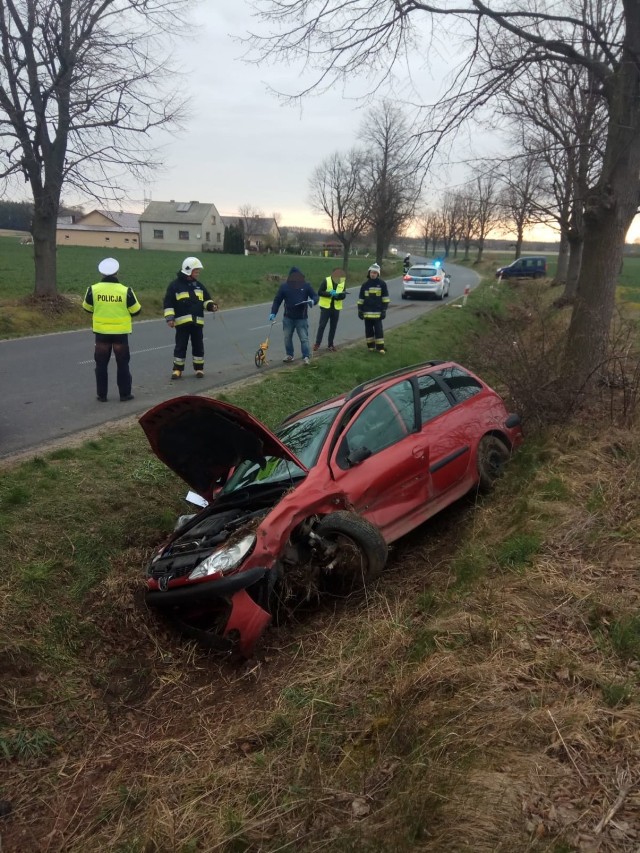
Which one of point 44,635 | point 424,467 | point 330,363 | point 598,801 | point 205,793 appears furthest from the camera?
point 330,363

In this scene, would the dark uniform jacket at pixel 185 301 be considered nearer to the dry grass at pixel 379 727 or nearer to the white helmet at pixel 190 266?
the white helmet at pixel 190 266

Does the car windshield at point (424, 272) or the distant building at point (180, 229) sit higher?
the distant building at point (180, 229)

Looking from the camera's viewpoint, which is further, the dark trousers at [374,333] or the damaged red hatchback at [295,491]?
the dark trousers at [374,333]

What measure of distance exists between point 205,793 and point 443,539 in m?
3.52

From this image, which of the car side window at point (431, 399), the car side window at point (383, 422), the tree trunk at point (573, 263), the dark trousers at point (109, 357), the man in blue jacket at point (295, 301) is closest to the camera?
the car side window at point (383, 422)

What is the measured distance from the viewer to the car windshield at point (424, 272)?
29.2m

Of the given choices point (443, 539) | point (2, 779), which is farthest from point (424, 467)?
point (2, 779)

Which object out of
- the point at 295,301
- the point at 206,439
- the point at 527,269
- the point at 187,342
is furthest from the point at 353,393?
the point at 527,269

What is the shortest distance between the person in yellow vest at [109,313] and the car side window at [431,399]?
430cm

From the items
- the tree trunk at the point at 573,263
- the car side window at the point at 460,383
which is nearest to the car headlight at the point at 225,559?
the car side window at the point at 460,383

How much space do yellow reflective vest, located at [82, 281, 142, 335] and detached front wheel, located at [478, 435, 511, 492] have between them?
4.94 metres

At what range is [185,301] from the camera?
9664 mm

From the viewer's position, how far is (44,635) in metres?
4.23

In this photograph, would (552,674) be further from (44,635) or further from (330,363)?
(330,363)
